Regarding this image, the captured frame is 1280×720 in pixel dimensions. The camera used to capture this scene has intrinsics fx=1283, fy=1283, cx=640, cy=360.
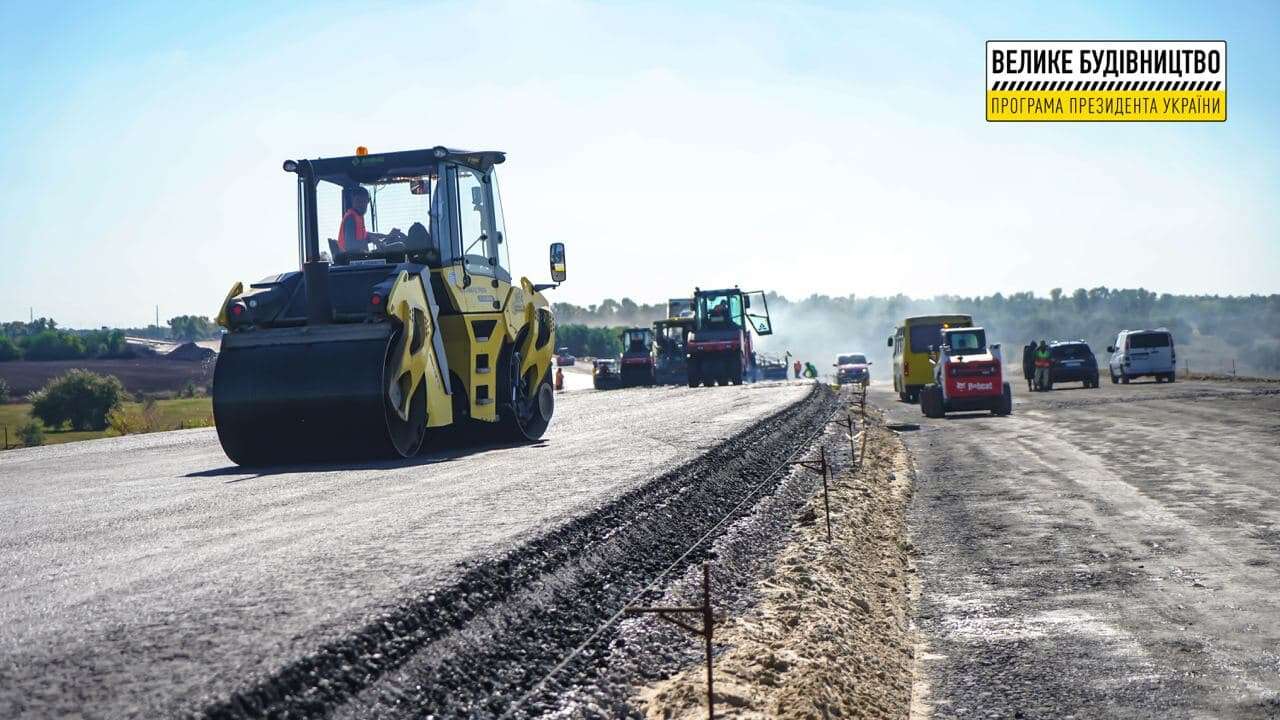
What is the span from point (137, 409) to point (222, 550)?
37402mm

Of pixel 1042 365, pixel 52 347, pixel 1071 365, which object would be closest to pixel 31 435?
pixel 1042 365

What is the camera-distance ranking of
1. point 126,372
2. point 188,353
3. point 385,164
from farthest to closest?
1. point 188,353
2. point 126,372
3. point 385,164

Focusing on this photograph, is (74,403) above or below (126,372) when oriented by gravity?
below

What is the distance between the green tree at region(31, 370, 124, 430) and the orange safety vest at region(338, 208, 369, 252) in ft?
94.9

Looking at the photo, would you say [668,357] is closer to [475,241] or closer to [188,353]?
[188,353]

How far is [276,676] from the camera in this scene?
5.50 meters

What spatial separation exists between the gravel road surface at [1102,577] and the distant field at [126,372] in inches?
1777

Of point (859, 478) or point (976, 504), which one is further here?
point (859, 478)

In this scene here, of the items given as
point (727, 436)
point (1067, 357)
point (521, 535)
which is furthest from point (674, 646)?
point (1067, 357)

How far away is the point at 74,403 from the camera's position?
41.6 meters

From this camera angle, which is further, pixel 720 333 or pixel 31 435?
pixel 720 333

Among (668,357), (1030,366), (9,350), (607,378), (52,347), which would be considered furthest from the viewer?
(52,347)

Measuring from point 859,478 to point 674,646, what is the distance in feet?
32.5

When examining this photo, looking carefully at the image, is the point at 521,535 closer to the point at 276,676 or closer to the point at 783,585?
the point at 783,585
